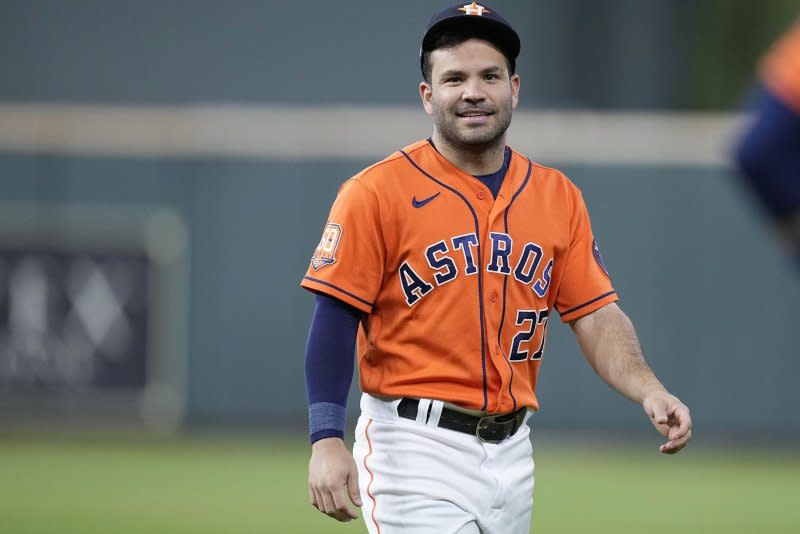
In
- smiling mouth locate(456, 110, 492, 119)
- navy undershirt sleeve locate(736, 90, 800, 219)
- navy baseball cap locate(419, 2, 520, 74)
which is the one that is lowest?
navy undershirt sleeve locate(736, 90, 800, 219)

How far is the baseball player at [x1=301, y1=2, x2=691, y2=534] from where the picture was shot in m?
3.83

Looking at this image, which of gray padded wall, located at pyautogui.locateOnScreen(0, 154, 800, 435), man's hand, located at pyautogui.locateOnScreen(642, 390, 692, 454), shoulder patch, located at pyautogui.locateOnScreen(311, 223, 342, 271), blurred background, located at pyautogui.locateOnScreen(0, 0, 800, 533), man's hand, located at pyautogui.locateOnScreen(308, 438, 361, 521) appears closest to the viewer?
man's hand, located at pyautogui.locateOnScreen(308, 438, 361, 521)

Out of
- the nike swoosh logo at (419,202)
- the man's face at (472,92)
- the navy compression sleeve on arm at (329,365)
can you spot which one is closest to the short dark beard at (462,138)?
the man's face at (472,92)

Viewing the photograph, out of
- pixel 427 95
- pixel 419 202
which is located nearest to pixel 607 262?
pixel 427 95

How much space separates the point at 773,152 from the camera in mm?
2244

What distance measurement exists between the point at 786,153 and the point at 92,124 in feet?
37.0

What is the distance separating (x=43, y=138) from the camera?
42.6 ft

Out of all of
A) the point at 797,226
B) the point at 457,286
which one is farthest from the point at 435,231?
the point at 797,226

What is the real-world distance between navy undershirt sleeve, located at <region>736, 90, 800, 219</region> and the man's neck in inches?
72.3

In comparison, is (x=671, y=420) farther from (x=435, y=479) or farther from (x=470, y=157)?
(x=470, y=157)

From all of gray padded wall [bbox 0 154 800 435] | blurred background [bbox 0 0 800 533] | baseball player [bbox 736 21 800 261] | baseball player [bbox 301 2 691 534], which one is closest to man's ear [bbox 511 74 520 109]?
baseball player [bbox 301 2 691 534]

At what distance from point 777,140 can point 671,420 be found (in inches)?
65.0

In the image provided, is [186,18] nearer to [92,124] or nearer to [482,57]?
[92,124]

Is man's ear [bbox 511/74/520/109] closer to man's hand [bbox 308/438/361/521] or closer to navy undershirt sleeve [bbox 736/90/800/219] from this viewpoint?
man's hand [bbox 308/438/361/521]
